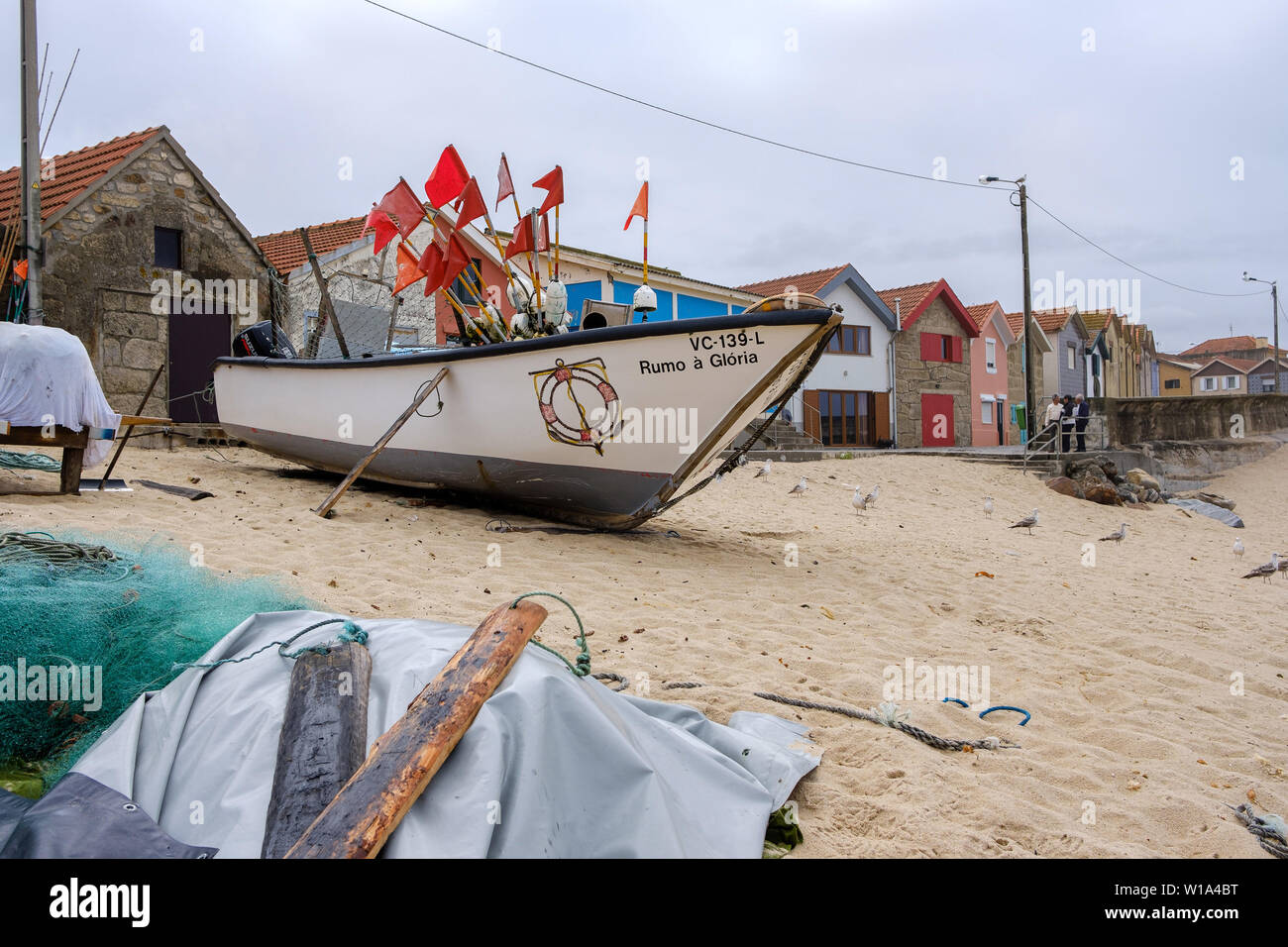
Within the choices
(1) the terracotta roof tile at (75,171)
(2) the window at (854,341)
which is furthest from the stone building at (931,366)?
(1) the terracotta roof tile at (75,171)

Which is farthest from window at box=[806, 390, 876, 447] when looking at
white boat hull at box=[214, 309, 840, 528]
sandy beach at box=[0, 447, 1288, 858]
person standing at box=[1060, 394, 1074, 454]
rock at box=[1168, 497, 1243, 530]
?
white boat hull at box=[214, 309, 840, 528]

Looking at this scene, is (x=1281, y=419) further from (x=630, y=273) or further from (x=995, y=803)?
(x=995, y=803)

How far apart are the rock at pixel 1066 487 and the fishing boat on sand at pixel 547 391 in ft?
37.6

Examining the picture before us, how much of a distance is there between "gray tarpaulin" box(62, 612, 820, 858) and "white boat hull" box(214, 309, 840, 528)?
13.4 ft

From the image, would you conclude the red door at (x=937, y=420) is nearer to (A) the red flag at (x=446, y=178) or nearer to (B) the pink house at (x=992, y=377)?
(B) the pink house at (x=992, y=377)

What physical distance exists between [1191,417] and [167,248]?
27.1m

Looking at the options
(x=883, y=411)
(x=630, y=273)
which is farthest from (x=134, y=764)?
(x=883, y=411)

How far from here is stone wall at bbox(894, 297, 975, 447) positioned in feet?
91.0

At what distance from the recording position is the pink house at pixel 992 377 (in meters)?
30.8

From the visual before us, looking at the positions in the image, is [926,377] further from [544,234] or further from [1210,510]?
[544,234]

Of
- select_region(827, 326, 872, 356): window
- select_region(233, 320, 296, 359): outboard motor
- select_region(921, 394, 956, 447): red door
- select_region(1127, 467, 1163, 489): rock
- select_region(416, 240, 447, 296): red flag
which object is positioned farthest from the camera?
select_region(921, 394, 956, 447): red door

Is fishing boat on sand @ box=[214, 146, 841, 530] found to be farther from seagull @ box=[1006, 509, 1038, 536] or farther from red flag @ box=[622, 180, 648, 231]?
seagull @ box=[1006, 509, 1038, 536]

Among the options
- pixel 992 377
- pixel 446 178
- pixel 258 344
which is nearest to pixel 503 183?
pixel 446 178

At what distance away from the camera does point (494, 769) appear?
2033 millimetres
